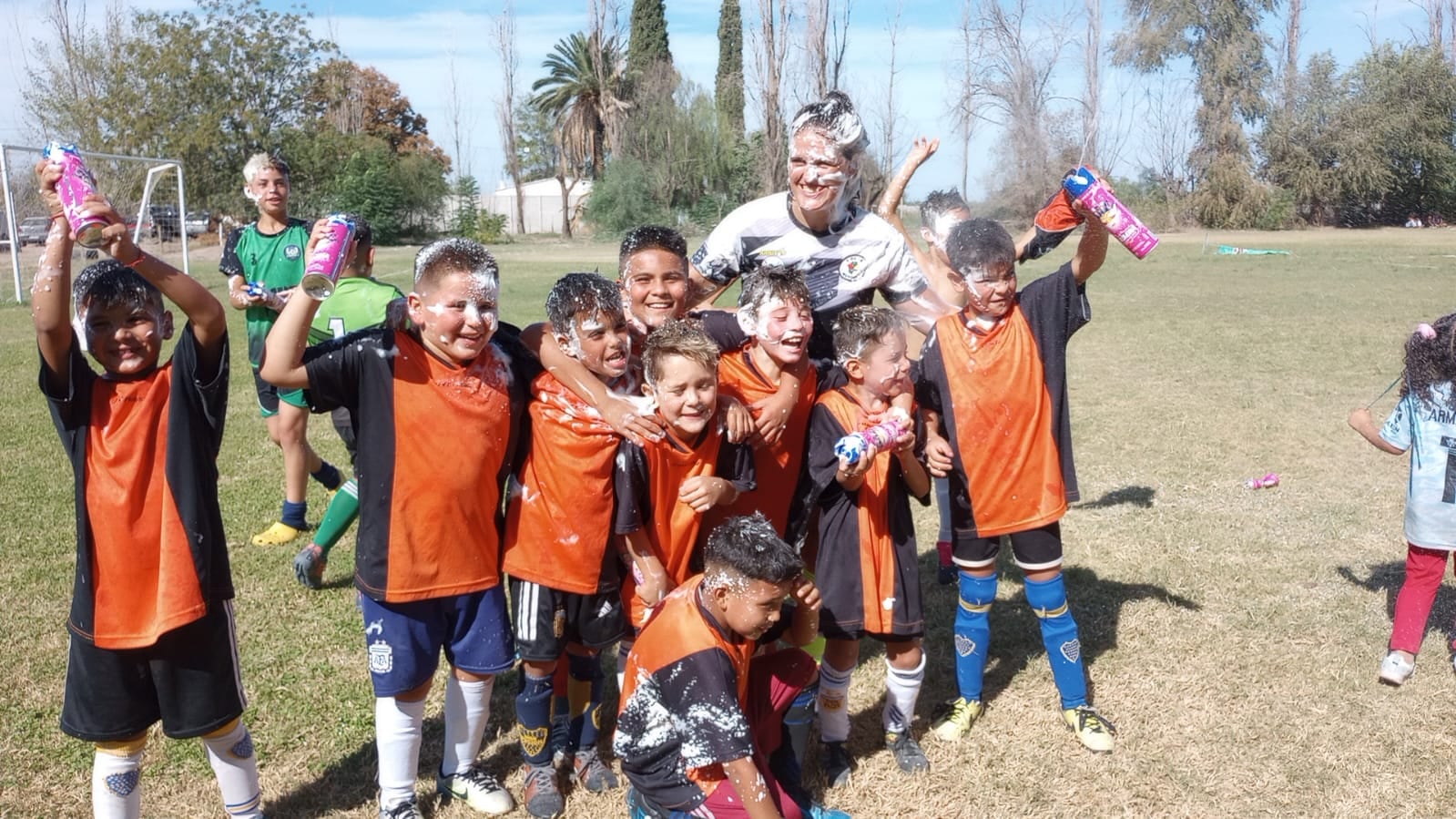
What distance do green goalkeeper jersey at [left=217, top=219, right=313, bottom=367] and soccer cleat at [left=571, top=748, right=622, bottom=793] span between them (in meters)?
3.49

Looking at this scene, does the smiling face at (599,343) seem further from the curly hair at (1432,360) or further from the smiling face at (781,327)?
the curly hair at (1432,360)

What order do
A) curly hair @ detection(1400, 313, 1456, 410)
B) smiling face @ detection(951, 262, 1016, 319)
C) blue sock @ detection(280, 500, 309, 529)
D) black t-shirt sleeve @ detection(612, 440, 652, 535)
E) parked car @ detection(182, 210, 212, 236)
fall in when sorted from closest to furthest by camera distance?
black t-shirt sleeve @ detection(612, 440, 652, 535)
smiling face @ detection(951, 262, 1016, 319)
curly hair @ detection(1400, 313, 1456, 410)
blue sock @ detection(280, 500, 309, 529)
parked car @ detection(182, 210, 212, 236)

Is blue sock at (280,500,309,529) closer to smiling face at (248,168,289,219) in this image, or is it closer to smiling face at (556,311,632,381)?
smiling face at (248,168,289,219)

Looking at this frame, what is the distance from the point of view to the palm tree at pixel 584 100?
50562mm

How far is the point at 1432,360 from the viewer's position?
4.22m

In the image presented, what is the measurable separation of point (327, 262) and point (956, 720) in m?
2.73

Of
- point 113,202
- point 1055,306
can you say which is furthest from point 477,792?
point 113,202

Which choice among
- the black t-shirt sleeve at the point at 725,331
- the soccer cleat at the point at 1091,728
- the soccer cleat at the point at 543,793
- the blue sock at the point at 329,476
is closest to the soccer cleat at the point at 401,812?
the soccer cleat at the point at 543,793

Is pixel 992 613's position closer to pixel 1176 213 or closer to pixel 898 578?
pixel 898 578

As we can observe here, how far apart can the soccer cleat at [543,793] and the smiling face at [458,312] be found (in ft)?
A: 4.61

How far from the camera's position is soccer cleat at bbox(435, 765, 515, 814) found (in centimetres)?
344

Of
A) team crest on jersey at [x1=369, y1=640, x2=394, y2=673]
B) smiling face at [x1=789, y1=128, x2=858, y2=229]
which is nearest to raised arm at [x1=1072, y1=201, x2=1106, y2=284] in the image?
smiling face at [x1=789, y1=128, x2=858, y2=229]

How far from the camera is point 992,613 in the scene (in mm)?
5133

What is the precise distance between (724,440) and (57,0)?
36163 millimetres
